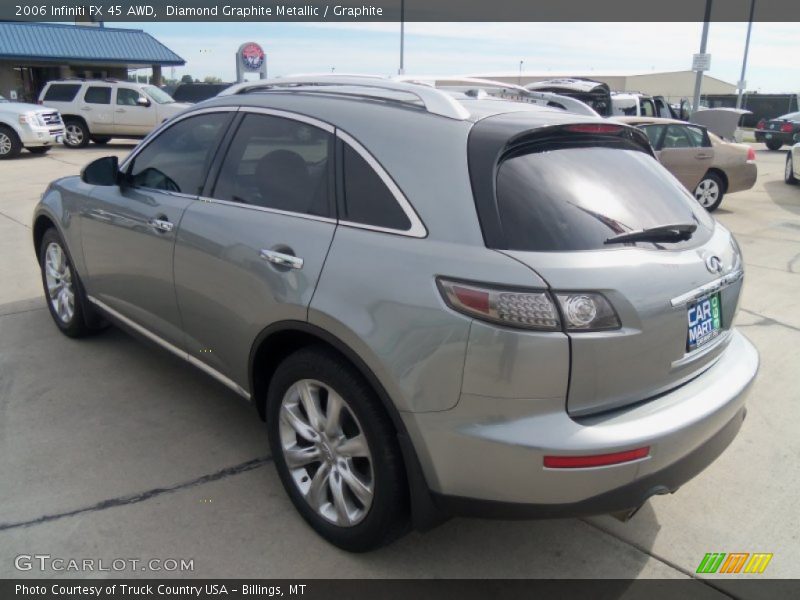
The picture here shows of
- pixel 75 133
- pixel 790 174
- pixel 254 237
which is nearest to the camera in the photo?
pixel 254 237

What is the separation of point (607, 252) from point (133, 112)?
20.2 metres

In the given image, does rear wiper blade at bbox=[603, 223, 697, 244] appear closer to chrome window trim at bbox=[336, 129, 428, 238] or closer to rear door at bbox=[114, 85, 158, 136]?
chrome window trim at bbox=[336, 129, 428, 238]

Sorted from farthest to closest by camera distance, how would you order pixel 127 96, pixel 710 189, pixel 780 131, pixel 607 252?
pixel 780 131
pixel 127 96
pixel 710 189
pixel 607 252

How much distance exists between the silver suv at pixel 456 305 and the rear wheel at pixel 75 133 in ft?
63.4

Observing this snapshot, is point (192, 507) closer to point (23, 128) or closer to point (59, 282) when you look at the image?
point (59, 282)

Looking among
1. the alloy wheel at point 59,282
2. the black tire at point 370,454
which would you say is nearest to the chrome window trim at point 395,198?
the black tire at point 370,454

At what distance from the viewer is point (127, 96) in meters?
19.6

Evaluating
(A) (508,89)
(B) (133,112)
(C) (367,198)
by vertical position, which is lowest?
(B) (133,112)

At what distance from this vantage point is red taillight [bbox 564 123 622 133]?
8.55 feet

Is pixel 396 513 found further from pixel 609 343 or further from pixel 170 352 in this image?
pixel 170 352

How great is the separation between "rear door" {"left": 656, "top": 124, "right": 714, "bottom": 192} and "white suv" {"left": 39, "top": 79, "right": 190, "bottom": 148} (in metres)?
14.7

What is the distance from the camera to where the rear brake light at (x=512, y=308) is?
209 cm

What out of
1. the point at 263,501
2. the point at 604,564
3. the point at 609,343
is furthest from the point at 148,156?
the point at 604,564

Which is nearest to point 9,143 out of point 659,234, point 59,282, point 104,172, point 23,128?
point 23,128
